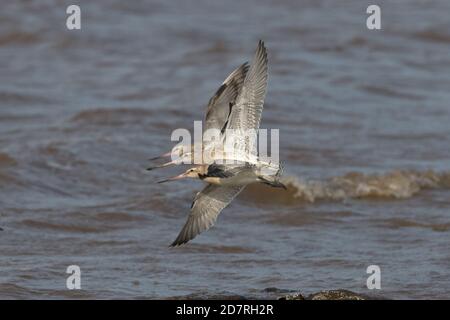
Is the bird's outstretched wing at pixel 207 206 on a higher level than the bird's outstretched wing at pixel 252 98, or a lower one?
lower

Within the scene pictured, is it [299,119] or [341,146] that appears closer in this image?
[341,146]

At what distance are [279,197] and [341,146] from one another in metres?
1.84

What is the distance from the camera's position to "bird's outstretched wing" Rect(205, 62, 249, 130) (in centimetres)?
835

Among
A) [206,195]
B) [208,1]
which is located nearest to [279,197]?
[206,195]

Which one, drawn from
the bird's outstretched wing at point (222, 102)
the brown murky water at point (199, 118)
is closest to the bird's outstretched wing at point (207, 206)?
the brown murky water at point (199, 118)

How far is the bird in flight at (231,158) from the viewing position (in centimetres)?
789

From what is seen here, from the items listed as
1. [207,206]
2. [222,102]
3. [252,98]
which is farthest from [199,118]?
[207,206]

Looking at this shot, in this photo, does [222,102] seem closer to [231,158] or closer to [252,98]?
[252,98]

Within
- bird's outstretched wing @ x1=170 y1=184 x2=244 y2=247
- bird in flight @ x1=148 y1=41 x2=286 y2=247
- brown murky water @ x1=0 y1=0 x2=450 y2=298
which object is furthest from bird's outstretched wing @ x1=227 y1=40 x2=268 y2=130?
brown murky water @ x1=0 y1=0 x2=450 y2=298

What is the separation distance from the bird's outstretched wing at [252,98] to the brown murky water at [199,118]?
1131 millimetres

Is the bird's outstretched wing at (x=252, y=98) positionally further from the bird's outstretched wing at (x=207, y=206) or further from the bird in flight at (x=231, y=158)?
the bird's outstretched wing at (x=207, y=206)

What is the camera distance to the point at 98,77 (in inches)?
606
